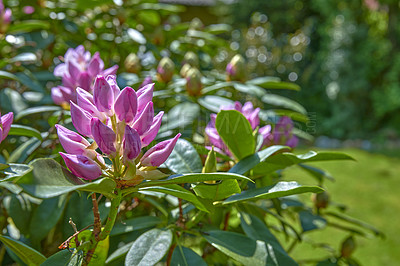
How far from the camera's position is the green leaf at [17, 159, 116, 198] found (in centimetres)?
50

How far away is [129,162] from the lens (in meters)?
0.64

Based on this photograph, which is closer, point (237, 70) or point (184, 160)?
point (184, 160)

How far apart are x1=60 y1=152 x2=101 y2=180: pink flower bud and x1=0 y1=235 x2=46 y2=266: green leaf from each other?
21cm

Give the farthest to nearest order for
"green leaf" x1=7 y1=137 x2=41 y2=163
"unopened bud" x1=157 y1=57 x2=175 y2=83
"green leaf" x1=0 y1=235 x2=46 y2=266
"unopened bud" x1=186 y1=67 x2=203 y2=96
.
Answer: "unopened bud" x1=157 y1=57 x2=175 y2=83
"unopened bud" x1=186 y1=67 x2=203 y2=96
"green leaf" x1=7 y1=137 x2=41 y2=163
"green leaf" x1=0 y1=235 x2=46 y2=266

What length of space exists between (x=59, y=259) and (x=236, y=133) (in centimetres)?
41

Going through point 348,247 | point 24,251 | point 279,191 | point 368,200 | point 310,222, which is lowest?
point 368,200

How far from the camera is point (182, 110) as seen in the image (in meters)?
1.17

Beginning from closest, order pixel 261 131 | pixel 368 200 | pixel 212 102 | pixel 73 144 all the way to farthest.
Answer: pixel 73 144 → pixel 261 131 → pixel 212 102 → pixel 368 200

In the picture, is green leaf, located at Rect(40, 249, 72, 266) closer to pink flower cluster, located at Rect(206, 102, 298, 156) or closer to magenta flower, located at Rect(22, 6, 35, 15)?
pink flower cluster, located at Rect(206, 102, 298, 156)

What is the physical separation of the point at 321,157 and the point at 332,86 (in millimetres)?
6968

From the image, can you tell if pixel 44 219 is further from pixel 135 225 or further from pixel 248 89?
pixel 248 89

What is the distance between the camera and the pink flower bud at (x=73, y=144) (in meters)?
0.64

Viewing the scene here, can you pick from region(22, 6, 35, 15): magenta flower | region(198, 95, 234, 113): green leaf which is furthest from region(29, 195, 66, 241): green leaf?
region(22, 6, 35, 15): magenta flower

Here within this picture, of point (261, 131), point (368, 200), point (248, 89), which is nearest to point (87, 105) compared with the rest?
point (261, 131)
